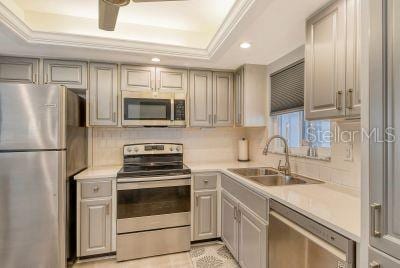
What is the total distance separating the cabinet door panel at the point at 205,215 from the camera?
2.57 metres

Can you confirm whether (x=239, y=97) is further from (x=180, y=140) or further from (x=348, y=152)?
(x=348, y=152)

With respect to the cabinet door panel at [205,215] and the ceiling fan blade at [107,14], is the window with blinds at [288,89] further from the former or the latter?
the ceiling fan blade at [107,14]

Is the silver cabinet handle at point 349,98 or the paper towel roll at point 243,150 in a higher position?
the silver cabinet handle at point 349,98

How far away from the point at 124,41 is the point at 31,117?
1079mm

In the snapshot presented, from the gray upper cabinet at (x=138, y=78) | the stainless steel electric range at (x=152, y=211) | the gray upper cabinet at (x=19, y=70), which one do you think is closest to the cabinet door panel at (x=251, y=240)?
the stainless steel electric range at (x=152, y=211)

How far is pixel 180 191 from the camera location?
2510mm

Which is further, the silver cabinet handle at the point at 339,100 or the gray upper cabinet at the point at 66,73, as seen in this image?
the gray upper cabinet at the point at 66,73

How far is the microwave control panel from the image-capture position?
275cm

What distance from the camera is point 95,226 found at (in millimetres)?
2287

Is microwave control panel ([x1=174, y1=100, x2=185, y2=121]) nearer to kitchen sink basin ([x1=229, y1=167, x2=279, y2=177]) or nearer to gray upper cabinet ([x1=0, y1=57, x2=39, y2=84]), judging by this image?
kitchen sink basin ([x1=229, y1=167, x2=279, y2=177])

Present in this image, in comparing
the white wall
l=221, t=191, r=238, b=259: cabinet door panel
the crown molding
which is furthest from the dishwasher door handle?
the white wall

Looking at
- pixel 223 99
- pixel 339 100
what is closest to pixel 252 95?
pixel 223 99

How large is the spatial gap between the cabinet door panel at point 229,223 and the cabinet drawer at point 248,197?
0.31ft

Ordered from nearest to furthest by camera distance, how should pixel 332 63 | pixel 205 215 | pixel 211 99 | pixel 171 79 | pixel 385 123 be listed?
pixel 385 123 → pixel 332 63 → pixel 205 215 → pixel 171 79 → pixel 211 99
